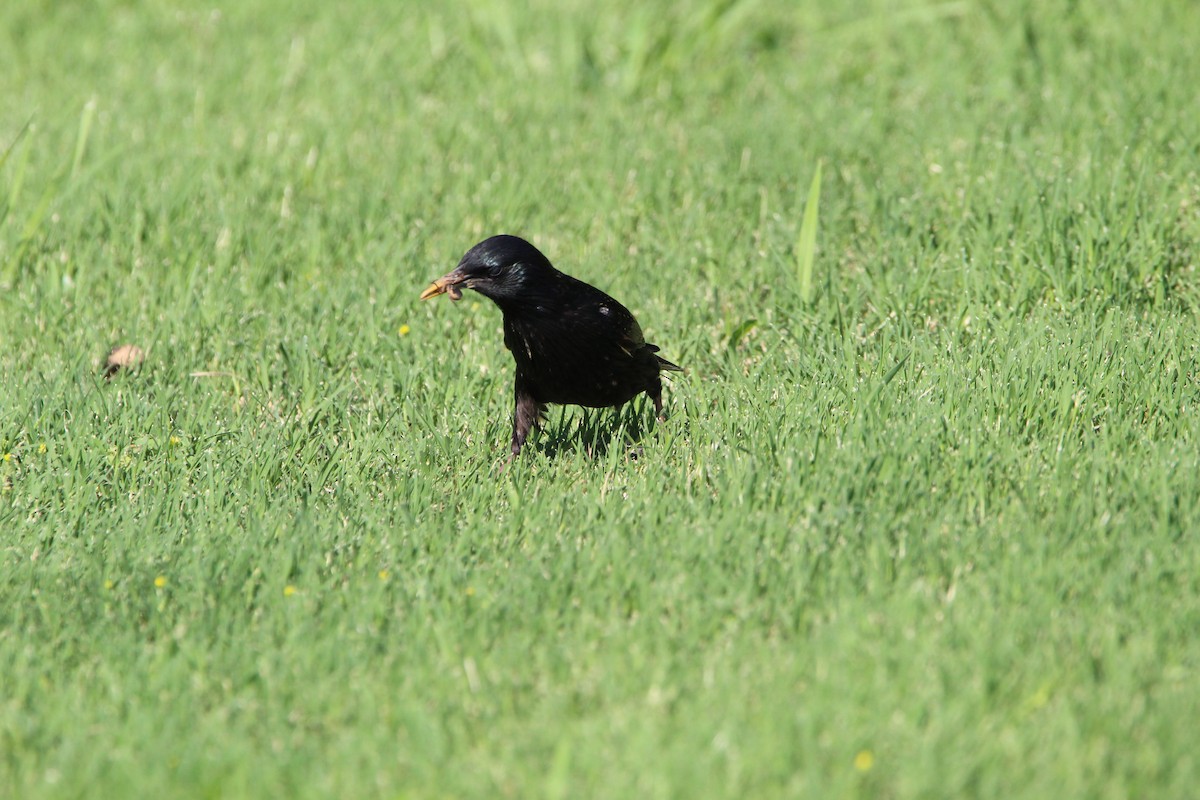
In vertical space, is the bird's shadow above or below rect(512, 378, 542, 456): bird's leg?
below

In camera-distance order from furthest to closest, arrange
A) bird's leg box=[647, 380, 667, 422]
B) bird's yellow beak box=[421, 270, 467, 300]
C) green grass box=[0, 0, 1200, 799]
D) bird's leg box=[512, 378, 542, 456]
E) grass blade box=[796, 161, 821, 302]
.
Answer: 1. grass blade box=[796, 161, 821, 302]
2. bird's leg box=[647, 380, 667, 422]
3. bird's leg box=[512, 378, 542, 456]
4. bird's yellow beak box=[421, 270, 467, 300]
5. green grass box=[0, 0, 1200, 799]

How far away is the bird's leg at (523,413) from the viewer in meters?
5.00

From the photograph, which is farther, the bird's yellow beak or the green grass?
the bird's yellow beak

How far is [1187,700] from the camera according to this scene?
125 inches

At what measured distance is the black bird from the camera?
4.75 m

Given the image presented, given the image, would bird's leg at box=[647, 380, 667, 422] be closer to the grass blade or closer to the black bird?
the black bird

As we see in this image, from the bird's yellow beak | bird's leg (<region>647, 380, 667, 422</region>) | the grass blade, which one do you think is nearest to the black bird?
the bird's yellow beak

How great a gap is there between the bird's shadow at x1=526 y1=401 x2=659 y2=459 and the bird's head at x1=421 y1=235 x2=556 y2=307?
0.60 m

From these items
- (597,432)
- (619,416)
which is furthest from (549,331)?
(619,416)

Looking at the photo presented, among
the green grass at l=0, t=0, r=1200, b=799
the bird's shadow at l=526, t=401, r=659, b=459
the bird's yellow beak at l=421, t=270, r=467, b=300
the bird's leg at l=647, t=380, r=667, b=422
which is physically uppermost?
the bird's yellow beak at l=421, t=270, r=467, b=300

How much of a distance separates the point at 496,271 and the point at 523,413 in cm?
58

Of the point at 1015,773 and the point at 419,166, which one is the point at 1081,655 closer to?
the point at 1015,773

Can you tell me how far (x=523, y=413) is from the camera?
5.02 metres

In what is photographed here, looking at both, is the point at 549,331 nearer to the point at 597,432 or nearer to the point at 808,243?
the point at 597,432
